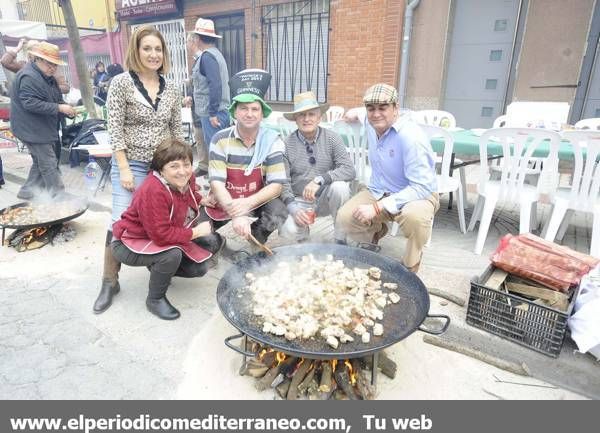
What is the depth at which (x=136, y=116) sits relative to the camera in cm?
288

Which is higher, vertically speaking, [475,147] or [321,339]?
[475,147]

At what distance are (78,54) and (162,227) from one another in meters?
7.52

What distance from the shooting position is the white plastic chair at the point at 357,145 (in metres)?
4.41

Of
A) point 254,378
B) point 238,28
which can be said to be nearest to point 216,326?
point 254,378

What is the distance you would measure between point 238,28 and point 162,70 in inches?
333

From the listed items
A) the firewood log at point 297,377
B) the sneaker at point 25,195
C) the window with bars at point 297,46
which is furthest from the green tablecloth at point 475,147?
the window with bars at point 297,46

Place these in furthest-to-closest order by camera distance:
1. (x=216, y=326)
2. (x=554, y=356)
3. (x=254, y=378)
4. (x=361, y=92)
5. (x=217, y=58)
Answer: (x=361, y=92), (x=217, y=58), (x=216, y=326), (x=554, y=356), (x=254, y=378)

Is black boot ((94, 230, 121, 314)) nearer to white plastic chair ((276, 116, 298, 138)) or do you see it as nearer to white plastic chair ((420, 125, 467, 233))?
white plastic chair ((276, 116, 298, 138))

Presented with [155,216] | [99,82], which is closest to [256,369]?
[155,216]

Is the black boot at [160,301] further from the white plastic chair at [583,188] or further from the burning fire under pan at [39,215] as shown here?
the white plastic chair at [583,188]

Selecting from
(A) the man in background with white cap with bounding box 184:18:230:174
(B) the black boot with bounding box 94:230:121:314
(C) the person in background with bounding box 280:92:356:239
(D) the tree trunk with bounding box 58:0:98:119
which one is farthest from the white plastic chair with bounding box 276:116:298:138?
(D) the tree trunk with bounding box 58:0:98:119

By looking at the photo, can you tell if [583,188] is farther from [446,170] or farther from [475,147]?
[446,170]
